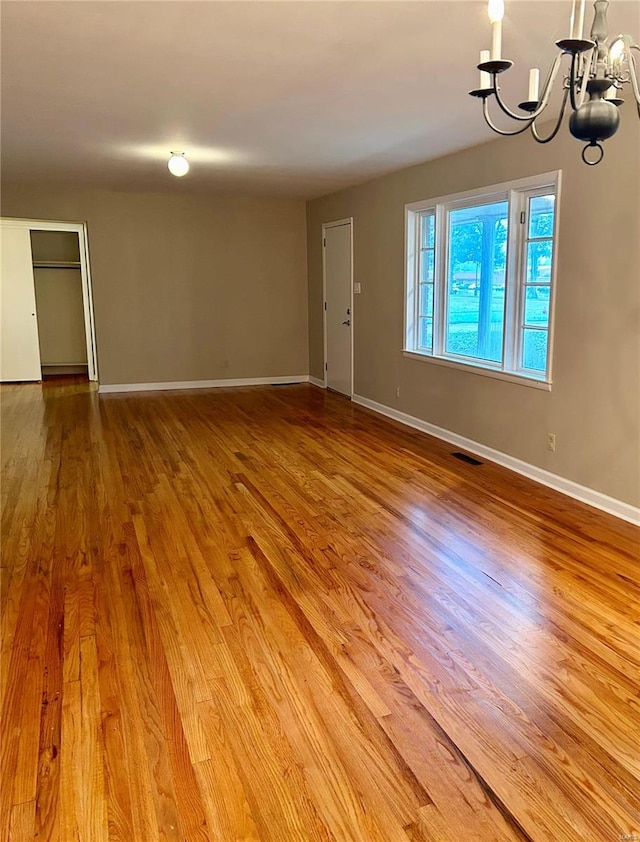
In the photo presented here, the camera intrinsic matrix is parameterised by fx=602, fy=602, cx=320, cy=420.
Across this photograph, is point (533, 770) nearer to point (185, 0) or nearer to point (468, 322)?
point (185, 0)

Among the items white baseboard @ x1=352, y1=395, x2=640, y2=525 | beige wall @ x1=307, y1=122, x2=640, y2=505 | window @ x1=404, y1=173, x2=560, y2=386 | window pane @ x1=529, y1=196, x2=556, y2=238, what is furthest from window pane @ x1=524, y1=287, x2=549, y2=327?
white baseboard @ x1=352, y1=395, x2=640, y2=525

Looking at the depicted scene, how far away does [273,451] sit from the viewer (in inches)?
199

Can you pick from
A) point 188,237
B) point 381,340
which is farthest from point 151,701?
point 188,237

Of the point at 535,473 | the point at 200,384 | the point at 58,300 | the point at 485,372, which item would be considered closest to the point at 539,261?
the point at 485,372

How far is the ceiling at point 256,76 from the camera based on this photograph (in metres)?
2.51

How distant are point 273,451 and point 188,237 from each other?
4.04m

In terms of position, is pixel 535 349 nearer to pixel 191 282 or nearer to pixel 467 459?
Result: pixel 467 459

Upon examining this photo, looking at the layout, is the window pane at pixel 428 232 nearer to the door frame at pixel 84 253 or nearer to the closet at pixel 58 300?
the door frame at pixel 84 253

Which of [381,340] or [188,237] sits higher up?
[188,237]

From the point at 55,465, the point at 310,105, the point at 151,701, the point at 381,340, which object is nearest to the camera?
the point at 151,701

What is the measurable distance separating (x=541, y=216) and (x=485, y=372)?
122 cm

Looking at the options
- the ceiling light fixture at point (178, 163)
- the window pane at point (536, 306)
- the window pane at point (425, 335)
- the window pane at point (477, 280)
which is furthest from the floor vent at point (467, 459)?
the ceiling light fixture at point (178, 163)

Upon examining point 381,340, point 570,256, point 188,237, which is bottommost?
point 381,340

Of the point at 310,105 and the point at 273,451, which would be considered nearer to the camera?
the point at 310,105
